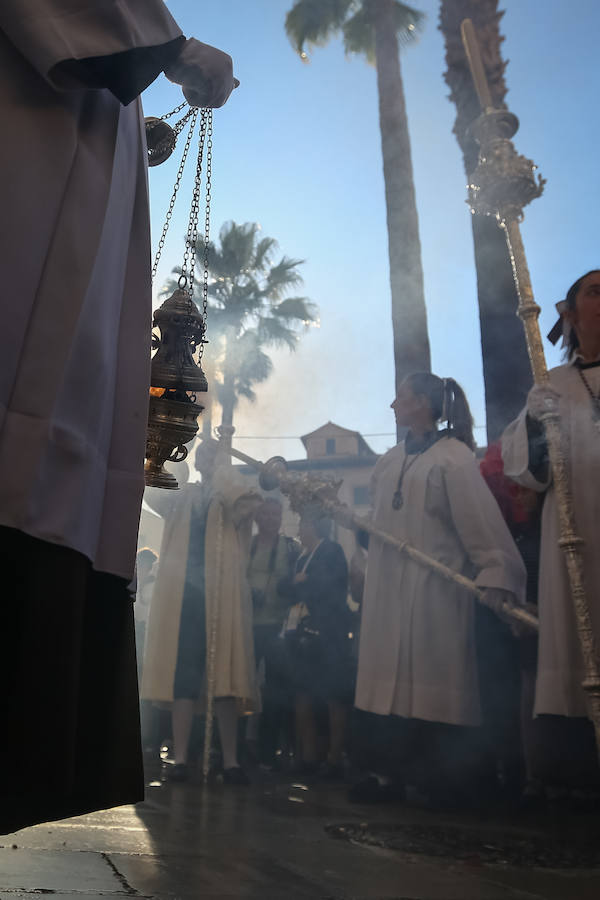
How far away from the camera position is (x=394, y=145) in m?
11.2

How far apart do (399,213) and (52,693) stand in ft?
33.4

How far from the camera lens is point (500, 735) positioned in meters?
4.19

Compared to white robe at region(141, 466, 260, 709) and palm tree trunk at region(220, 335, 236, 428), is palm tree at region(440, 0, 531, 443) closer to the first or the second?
white robe at region(141, 466, 260, 709)

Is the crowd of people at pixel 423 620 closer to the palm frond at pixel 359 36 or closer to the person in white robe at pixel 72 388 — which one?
the person in white robe at pixel 72 388

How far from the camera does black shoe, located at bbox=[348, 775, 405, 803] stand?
371cm

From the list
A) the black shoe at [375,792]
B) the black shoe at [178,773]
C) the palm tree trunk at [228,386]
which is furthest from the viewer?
the palm tree trunk at [228,386]

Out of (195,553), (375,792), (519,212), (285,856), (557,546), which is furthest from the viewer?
(195,553)

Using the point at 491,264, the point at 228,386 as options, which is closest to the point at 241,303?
the point at 228,386

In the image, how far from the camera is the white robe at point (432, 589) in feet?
12.6

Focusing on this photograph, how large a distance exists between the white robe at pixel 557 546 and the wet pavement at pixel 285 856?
55cm

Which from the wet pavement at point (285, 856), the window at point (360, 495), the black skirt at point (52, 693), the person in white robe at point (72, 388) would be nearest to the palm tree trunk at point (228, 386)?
the window at point (360, 495)

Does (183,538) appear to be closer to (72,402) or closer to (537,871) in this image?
(537,871)

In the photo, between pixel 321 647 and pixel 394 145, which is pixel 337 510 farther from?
pixel 394 145

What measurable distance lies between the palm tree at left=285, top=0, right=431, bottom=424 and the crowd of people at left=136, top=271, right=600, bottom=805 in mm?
4292
